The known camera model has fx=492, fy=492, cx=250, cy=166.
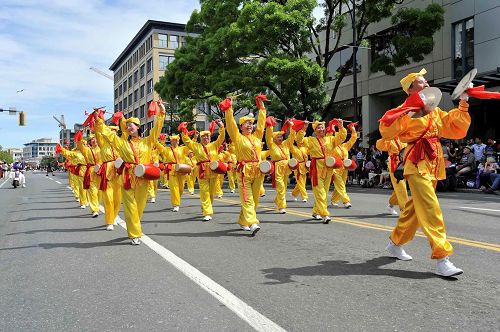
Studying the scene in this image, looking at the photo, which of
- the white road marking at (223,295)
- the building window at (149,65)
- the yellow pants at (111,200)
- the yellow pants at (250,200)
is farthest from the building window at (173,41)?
the white road marking at (223,295)

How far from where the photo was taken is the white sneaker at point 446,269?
15.7 ft

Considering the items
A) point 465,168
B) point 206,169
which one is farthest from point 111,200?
point 465,168

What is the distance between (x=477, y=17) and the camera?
21.7m

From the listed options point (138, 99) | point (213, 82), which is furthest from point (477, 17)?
point (138, 99)

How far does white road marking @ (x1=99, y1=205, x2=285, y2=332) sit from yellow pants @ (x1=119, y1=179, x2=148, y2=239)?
616 mm

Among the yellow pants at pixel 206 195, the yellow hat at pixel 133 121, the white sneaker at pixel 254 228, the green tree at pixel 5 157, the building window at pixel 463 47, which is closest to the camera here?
the yellow hat at pixel 133 121

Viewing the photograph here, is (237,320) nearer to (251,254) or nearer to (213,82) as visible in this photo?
(251,254)

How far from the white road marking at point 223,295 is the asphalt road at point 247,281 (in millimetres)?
15

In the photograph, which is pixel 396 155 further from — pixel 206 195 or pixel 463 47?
pixel 463 47

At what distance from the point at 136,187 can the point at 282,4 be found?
60.3ft

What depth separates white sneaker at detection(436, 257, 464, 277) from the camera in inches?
189

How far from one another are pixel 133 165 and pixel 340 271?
362 cm

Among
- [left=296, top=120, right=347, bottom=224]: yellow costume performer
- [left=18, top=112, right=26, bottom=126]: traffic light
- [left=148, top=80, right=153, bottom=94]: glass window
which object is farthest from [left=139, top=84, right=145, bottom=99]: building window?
[left=296, top=120, right=347, bottom=224]: yellow costume performer

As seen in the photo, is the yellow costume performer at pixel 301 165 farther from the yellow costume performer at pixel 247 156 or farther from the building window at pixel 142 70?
the building window at pixel 142 70
